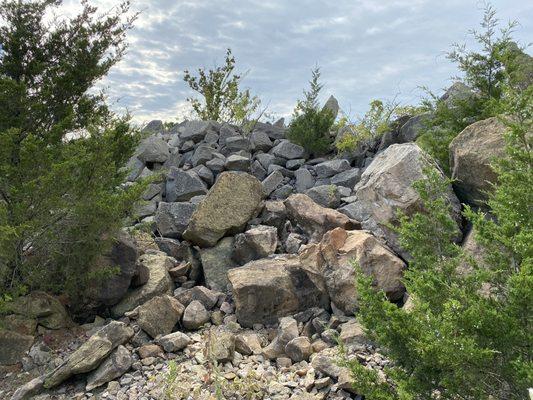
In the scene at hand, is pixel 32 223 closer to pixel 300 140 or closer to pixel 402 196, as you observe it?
pixel 402 196

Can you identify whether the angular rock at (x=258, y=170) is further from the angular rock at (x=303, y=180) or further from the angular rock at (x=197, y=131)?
the angular rock at (x=197, y=131)

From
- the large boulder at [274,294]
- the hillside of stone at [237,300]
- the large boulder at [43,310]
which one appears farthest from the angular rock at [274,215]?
the large boulder at [43,310]

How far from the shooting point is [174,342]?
6.36m

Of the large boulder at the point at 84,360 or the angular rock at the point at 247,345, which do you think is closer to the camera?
the large boulder at the point at 84,360

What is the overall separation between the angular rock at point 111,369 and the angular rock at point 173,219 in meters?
3.76

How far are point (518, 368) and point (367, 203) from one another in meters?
4.28

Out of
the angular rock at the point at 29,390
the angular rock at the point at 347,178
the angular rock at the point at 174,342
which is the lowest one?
the angular rock at the point at 29,390

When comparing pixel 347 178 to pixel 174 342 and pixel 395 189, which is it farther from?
pixel 174 342

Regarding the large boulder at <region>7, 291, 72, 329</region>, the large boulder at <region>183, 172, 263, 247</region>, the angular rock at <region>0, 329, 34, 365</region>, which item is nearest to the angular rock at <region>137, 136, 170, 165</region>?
the large boulder at <region>183, 172, 263, 247</region>

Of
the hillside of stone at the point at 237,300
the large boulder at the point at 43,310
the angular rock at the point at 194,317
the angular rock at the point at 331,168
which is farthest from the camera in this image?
the angular rock at the point at 331,168

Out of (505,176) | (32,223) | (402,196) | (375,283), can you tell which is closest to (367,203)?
(402,196)

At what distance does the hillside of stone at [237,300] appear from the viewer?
575 centimetres

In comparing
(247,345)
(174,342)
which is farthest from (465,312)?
(174,342)

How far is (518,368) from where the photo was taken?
3.42m
